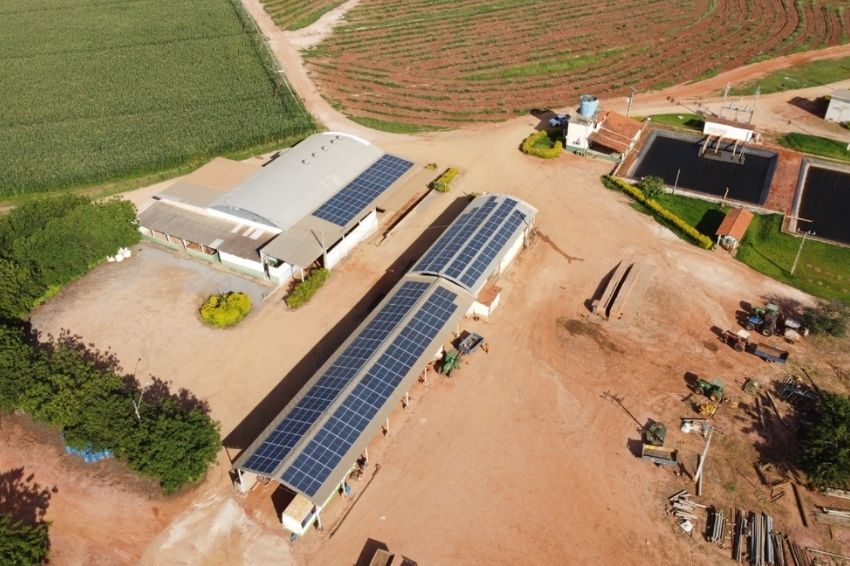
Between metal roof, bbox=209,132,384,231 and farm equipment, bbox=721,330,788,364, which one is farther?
metal roof, bbox=209,132,384,231

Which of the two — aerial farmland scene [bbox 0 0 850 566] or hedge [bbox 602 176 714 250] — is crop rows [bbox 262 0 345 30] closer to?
aerial farmland scene [bbox 0 0 850 566]

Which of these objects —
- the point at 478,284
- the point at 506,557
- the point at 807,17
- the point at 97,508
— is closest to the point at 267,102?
the point at 478,284

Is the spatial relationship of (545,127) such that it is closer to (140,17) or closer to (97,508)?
(97,508)

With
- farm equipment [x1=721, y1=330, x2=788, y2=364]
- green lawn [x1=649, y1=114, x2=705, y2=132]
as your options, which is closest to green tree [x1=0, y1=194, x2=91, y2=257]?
farm equipment [x1=721, y1=330, x2=788, y2=364]

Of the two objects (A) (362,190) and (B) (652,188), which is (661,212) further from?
(A) (362,190)

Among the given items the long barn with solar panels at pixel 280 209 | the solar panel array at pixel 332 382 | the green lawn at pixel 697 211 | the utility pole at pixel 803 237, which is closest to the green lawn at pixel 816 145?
the utility pole at pixel 803 237

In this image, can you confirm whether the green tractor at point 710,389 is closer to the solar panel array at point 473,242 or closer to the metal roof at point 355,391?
the metal roof at point 355,391

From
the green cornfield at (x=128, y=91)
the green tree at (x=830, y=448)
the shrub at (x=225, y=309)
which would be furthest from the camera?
the green cornfield at (x=128, y=91)
